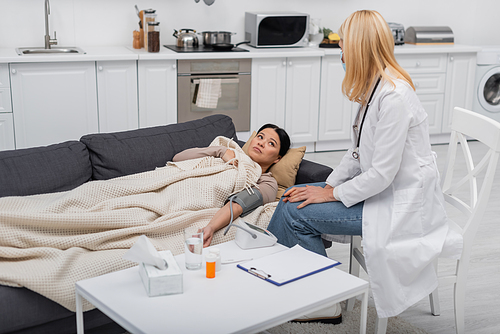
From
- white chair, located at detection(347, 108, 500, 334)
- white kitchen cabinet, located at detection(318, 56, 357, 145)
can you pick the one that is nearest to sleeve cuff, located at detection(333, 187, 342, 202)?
white chair, located at detection(347, 108, 500, 334)

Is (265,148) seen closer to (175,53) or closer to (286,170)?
(286,170)

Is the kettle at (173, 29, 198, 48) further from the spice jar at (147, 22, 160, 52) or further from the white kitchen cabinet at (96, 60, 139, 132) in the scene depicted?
the white kitchen cabinet at (96, 60, 139, 132)

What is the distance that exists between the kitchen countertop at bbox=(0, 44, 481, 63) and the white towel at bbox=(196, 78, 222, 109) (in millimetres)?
187

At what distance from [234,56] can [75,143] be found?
2.07 meters

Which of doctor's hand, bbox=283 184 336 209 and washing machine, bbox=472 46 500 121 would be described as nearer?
doctor's hand, bbox=283 184 336 209

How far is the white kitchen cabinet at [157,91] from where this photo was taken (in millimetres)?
4188

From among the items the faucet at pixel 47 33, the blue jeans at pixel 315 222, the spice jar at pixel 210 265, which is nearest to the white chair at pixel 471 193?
the blue jeans at pixel 315 222

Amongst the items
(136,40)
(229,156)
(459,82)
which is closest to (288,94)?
(136,40)

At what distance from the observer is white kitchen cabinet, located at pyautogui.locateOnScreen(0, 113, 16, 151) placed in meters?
3.86

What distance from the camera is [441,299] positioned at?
253 cm

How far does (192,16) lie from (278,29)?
2.45ft

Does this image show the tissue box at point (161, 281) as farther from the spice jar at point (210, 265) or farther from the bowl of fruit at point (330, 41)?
the bowl of fruit at point (330, 41)

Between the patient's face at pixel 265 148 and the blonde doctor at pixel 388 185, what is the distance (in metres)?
0.61

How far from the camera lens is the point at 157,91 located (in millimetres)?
4242
